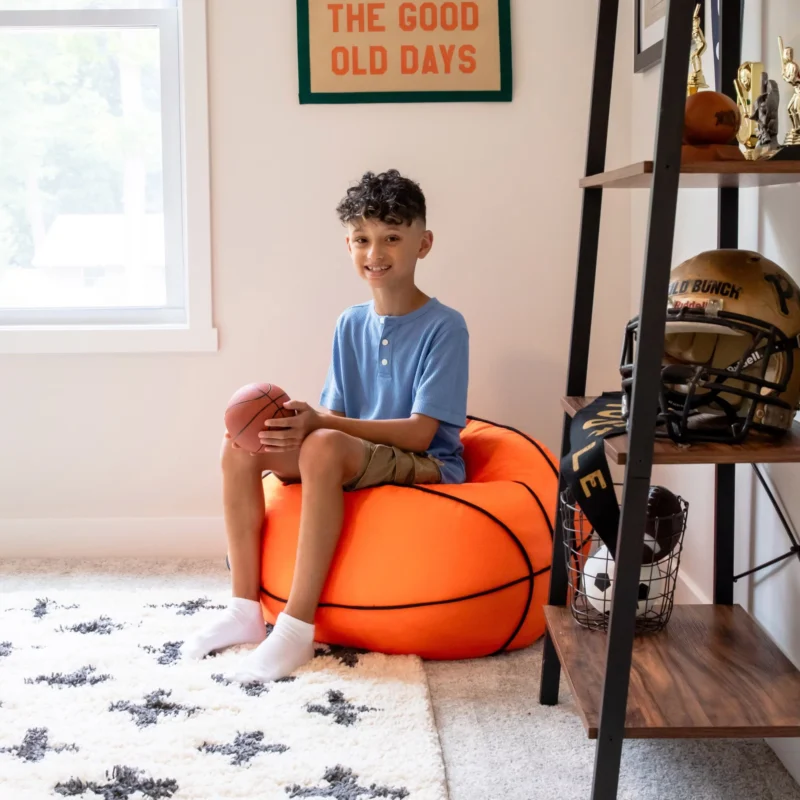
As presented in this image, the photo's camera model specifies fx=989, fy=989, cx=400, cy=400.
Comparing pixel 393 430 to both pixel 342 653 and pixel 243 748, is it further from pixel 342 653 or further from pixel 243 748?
pixel 243 748

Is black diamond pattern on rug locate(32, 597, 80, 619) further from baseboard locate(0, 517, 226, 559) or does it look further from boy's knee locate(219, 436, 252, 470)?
boy's knee locate(219, 436, 252, 470)

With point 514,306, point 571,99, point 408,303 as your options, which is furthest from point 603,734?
point 571,99

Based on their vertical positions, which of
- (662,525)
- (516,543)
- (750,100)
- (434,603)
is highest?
(750,100)

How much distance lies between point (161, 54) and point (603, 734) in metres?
2.33

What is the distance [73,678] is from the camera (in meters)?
2.02

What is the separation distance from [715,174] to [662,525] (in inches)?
28.4

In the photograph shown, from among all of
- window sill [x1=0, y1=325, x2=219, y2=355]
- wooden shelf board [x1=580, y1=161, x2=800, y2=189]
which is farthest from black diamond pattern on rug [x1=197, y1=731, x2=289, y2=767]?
window sill [x1=0, y1=325, x2=219, y2=355]

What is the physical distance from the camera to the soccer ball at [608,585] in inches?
70.4

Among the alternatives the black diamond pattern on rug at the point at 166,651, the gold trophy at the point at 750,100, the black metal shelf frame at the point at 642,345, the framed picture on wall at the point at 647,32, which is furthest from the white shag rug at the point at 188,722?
the framed picture on wall at the point at 647,32

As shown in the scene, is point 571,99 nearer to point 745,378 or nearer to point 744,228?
point 744,228

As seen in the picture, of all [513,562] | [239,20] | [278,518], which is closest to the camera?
[513,562]

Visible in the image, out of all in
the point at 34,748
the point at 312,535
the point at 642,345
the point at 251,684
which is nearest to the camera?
the point at 642,345

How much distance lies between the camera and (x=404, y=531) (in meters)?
2.12

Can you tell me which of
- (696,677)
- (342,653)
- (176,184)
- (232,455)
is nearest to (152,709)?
(342,653)
